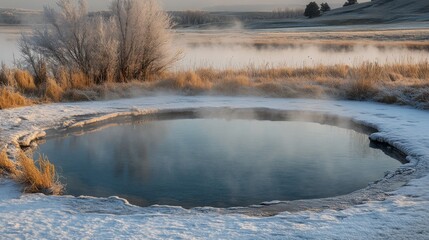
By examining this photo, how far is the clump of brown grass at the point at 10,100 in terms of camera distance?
12.1 metres

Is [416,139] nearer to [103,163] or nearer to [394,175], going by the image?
[394,175]

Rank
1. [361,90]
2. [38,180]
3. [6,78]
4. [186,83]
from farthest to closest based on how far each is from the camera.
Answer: [6,78] → [186,83] → [361,90] → [38,180]

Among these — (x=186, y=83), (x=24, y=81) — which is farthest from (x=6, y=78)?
(x=186, y=83)

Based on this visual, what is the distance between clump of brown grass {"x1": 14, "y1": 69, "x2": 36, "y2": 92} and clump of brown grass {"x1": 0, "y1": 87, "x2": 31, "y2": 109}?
2.04 metres

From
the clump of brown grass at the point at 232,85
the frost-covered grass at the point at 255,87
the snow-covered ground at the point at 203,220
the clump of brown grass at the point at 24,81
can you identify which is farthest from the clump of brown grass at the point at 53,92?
the snow-covered ground at the point at 203,220

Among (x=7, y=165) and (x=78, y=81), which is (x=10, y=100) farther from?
(x=7, y=165)

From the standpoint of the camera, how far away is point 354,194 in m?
6.23

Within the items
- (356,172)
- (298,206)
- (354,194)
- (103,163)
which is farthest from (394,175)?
(103,163)

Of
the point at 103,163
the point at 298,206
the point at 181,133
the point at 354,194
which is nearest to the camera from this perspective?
the point at 298,206

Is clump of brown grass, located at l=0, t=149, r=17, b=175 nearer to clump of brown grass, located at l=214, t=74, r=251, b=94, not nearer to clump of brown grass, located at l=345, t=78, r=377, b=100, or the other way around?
clump of brown grass, located at l=214, t=74, r=251, b=94

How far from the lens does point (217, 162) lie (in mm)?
7750

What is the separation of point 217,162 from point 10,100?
260 inches

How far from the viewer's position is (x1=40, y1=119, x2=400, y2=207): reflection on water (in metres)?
6.52

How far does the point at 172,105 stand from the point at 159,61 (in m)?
4.84
